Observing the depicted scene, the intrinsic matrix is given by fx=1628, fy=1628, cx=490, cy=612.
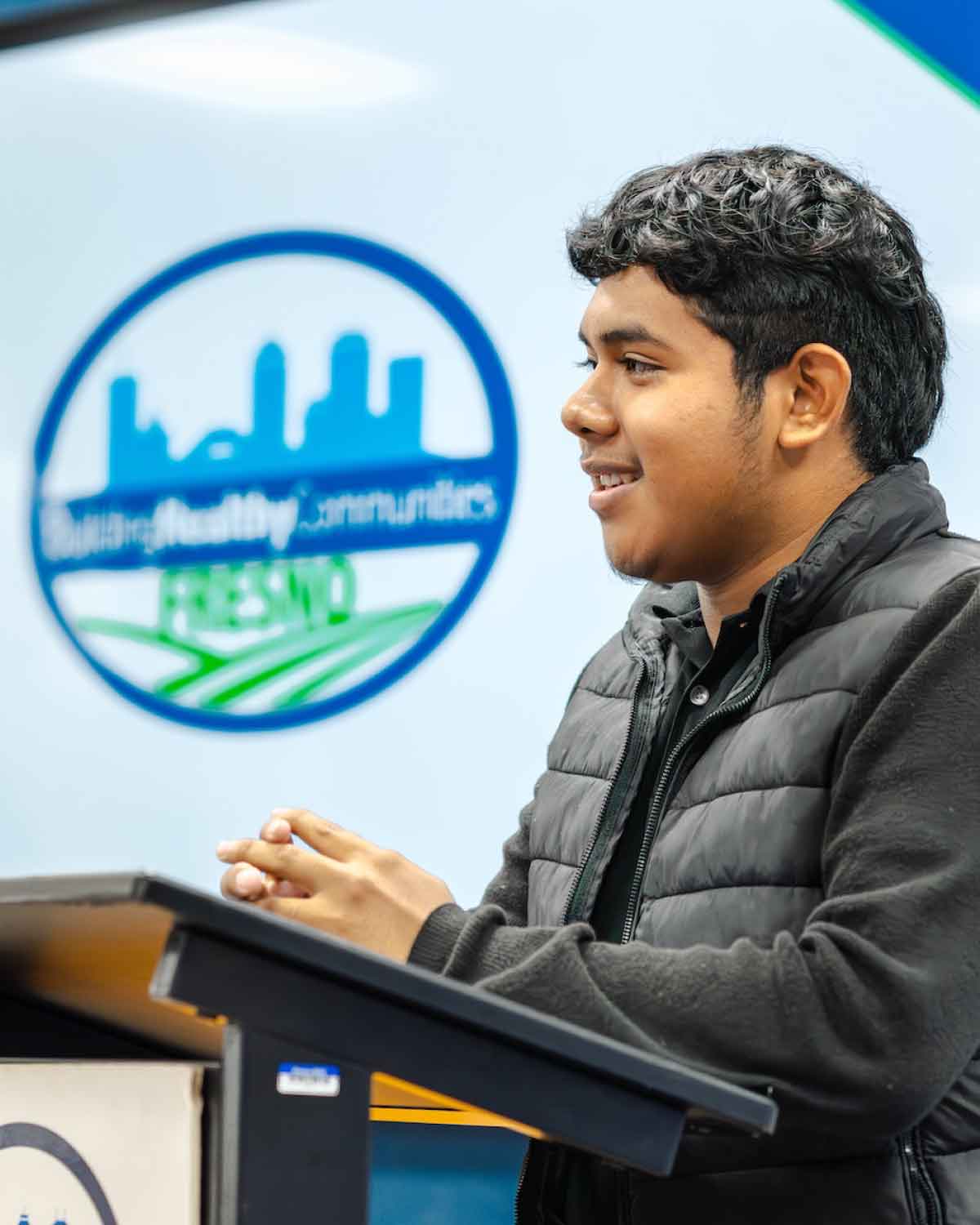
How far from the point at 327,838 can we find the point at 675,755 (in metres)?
0.40

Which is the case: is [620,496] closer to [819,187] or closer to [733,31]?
[819,187]

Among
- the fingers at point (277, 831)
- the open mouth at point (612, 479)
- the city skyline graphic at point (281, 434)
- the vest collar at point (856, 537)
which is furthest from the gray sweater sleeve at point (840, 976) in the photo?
the city skyline graphic at point (281, 434)

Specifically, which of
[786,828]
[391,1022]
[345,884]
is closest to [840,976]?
[786,828]

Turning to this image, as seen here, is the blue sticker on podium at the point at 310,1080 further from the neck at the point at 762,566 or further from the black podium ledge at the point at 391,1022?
the neck at the point at 762,566

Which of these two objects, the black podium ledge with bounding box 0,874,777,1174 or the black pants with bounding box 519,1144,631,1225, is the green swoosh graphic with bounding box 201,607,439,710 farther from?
the black podium ledge with bounding box 0,874,777,1174

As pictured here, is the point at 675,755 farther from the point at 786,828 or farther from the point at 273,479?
the point at 273,479

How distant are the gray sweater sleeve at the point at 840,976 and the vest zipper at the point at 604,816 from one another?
0.30m

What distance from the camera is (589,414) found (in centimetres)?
146

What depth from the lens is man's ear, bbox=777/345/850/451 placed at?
1.42 m

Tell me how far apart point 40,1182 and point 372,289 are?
1.85 meters

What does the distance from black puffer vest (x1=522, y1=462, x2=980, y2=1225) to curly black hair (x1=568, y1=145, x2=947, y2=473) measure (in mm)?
94

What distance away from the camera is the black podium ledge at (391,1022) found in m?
0.67

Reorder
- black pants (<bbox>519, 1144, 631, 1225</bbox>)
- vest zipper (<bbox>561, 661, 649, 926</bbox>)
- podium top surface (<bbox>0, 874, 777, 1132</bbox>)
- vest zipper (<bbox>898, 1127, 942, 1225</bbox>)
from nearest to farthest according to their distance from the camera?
podium top surface (<bbox>0, 874, 777, 1132</bbox>), vest zipper (<bbox>898, 1127, 942, 1225</bbox>), black pants (<bbox>519, 1144, 631, 1225</bbox>), vest zipper (<bbox>561, 661, 649, 926</bbox>)

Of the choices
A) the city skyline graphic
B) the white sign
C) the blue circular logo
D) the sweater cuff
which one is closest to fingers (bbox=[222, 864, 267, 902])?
the sweater cuff
